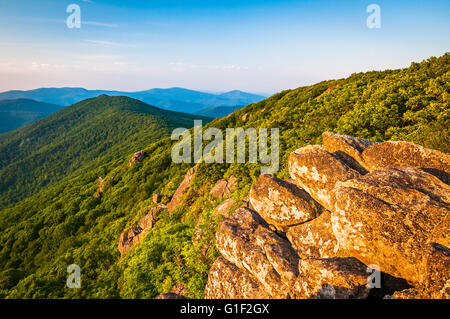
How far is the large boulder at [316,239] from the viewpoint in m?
9.41

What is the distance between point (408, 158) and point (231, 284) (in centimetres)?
1097

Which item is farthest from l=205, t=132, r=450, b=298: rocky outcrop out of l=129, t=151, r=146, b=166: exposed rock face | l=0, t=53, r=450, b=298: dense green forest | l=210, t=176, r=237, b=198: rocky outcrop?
l=129, t=151, r=146, b=166: exposed rock face

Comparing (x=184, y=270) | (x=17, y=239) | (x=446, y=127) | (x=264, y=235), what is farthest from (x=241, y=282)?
(x=17, y=239)

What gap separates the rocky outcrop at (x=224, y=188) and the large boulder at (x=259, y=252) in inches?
445

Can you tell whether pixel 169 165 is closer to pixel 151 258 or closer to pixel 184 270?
pixel 151 258

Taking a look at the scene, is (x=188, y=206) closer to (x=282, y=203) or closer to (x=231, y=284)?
(x=231, y=284)

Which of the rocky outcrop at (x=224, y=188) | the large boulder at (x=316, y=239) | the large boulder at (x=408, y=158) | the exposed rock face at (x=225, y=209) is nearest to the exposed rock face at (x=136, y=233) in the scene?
the rocky outcrop at (x=224, y=188)

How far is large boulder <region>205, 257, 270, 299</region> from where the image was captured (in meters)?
9.77

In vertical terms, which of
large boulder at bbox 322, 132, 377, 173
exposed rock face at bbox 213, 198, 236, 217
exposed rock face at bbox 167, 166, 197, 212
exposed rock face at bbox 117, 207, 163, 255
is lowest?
exposed rock face at bbox 117, 207, 163, 255

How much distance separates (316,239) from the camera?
980cm

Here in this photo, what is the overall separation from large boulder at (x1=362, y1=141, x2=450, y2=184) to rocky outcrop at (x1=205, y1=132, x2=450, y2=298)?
4 centimetres

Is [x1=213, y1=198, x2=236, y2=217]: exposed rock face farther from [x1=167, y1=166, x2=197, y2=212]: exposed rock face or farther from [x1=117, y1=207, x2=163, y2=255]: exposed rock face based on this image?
[x1=117, y1=207, x2=163, y2=255]: exposed rock face

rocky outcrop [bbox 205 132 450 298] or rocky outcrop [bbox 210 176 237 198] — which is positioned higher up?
rocky outcrop [bbox 205 132 450 298]
